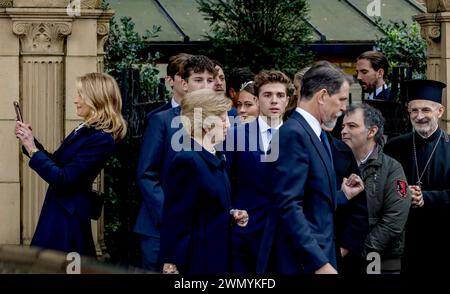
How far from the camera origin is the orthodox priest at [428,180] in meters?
9.06

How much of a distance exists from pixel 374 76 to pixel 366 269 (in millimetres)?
3704

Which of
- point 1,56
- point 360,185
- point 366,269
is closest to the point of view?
point 360,185

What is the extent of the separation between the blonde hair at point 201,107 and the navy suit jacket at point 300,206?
1.51 feet

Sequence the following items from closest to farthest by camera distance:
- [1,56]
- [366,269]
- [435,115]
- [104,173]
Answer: [366,269]
[435,115]
[1,56]
[104,173]

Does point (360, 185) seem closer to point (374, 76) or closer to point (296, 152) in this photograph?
point (296, 152)

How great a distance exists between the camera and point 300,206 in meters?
6.62

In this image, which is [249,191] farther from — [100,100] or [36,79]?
[36,79]

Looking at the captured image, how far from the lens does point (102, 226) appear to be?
10.7 metres

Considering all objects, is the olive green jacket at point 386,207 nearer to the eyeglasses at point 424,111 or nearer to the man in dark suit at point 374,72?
the eyeglasses at point 424,111

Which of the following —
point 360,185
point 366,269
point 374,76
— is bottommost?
point 366,269

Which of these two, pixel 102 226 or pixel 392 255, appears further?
pixel 102 226

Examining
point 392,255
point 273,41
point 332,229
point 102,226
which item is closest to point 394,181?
point 392,255

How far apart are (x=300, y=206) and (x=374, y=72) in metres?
5.13

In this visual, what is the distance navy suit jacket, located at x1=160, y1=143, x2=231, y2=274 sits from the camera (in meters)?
6.89
